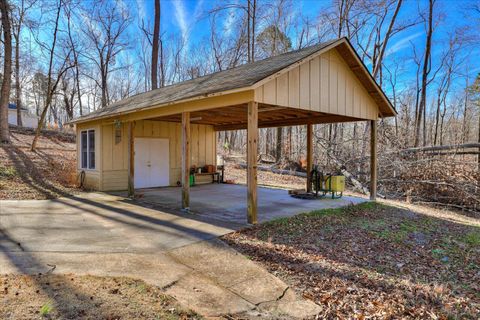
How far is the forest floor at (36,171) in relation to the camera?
358 inches

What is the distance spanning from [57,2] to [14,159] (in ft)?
25.1

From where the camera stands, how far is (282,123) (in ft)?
35.4

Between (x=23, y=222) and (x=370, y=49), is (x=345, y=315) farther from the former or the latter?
(x=370, y=49)

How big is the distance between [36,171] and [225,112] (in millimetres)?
7833

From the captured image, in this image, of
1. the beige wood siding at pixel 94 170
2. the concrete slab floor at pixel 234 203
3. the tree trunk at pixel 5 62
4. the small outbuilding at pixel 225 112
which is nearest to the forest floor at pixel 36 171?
the beige wood siding at pixel 94 170

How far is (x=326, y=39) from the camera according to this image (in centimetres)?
1948

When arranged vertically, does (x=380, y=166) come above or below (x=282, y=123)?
below

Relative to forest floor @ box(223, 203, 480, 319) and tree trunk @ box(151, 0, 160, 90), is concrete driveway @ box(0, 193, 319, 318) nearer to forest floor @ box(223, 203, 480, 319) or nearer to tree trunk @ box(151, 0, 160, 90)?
forest floor @ box(223, 203, 480, 319)

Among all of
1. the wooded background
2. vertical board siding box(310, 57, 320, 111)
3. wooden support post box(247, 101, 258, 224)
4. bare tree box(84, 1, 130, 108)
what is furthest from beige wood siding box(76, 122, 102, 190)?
bare tree box(84, 1, 130, 108)

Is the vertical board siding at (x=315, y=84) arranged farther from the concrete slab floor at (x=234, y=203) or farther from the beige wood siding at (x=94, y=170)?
the beige wood siding at (x=94, y=170)

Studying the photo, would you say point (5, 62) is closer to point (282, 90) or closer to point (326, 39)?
point (282, 90)

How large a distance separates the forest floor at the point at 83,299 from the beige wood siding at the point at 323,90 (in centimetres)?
374

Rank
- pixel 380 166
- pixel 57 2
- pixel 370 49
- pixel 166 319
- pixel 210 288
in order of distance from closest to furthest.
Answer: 1. pixel 166 319
2. pixel 210 288
3. pixel 380 166
4. pixel 57 2
5. pixel 370 49

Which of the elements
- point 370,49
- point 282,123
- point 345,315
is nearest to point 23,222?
point 345,315
